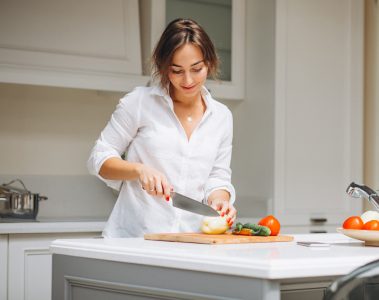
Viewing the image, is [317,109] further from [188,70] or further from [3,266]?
[3,266]

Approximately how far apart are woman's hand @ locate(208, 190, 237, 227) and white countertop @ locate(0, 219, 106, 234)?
0.90 m

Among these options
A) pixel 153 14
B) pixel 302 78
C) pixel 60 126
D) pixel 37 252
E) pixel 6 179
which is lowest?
pixel 37 252

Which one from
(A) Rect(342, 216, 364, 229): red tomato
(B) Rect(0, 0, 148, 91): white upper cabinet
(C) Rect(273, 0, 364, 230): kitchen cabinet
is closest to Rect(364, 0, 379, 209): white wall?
(C) Rect(273, 0, 364, 230): kitchen cabinet

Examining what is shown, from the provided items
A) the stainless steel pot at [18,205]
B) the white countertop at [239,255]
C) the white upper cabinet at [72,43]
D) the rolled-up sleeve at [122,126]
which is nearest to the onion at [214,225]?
the white countertop at [239,255]

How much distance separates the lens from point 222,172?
232cm

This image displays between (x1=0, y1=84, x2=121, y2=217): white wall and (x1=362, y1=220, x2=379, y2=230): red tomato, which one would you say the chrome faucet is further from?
(x1=0, y1=84, x2=121, y2=217): white wall

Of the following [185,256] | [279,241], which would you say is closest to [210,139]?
[279,241]

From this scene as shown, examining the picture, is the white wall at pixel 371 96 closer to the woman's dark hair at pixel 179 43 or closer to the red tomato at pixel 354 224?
the woman's dark hair at pixel 179 43

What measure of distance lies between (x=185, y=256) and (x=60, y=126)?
7.18 ft

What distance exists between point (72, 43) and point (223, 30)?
84 centimetres

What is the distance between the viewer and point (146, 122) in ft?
7.35

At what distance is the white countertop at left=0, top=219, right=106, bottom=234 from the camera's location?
110 inches

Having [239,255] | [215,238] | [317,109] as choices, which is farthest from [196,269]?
[317,109]

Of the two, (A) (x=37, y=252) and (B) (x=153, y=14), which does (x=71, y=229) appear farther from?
(B) (x=153, y=14)
